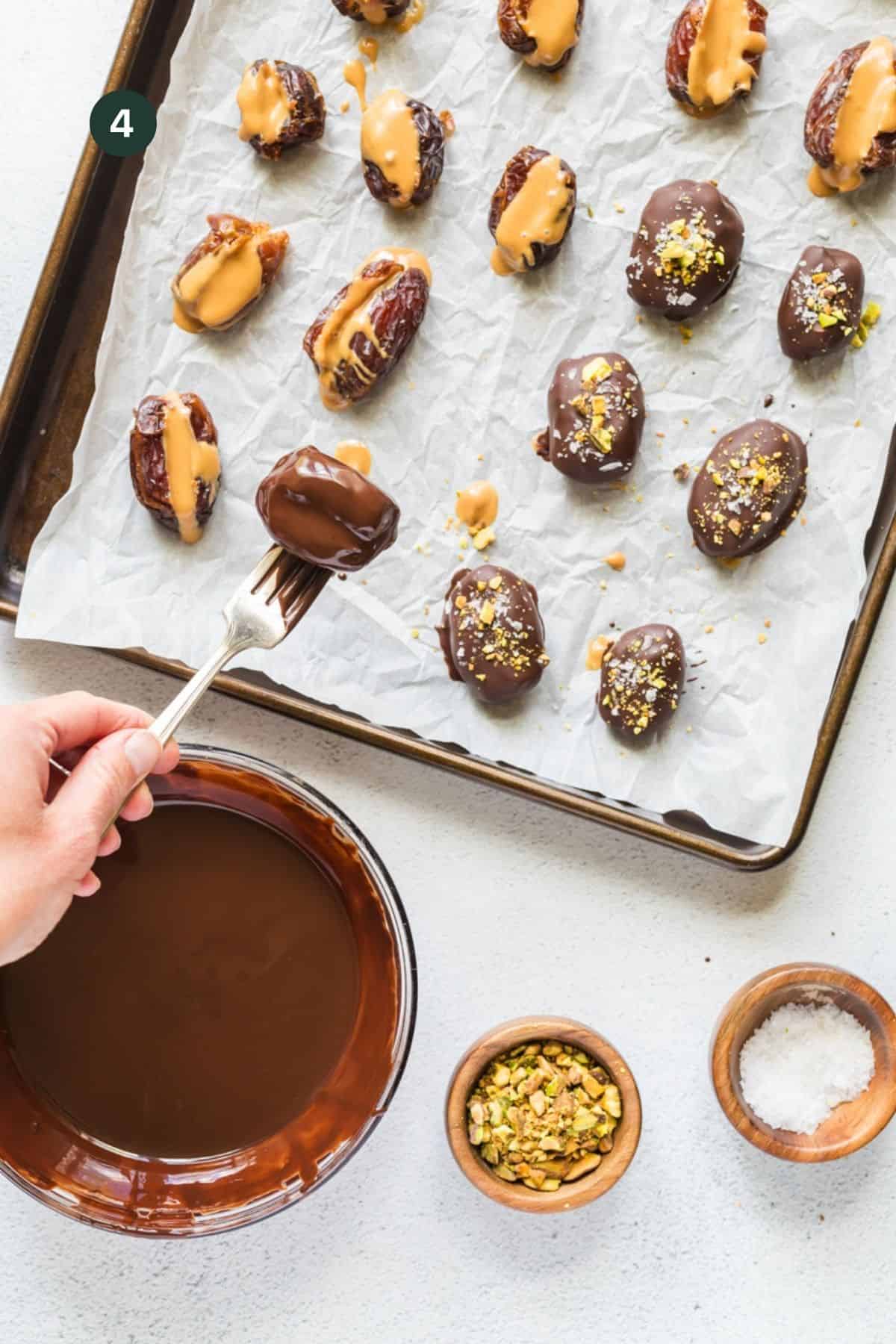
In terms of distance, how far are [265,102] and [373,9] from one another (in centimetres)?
17

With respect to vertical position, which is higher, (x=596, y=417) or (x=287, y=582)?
(x=596, y=417)

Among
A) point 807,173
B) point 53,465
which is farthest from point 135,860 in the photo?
point 807,173

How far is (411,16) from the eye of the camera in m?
1.56

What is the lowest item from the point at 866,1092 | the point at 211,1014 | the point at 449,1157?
the point at 449,1157

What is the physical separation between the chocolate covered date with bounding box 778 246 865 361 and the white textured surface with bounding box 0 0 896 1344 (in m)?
0.47

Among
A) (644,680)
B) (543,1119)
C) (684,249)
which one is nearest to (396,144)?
(684,249)

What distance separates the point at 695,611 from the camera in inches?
61.7

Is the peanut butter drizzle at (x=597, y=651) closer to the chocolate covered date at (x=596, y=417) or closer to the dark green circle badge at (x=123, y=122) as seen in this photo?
the chocolate covered date at (x=596, y=417)

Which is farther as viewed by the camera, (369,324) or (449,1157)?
(449,1157)

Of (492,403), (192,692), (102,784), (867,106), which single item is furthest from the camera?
(492,403)

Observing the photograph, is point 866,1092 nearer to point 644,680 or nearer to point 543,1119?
point 543,1119

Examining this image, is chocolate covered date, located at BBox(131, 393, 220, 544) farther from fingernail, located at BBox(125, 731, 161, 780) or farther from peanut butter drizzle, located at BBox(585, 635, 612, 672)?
peanut butter drizzle, located at BBox(585, 635, 612, 672)

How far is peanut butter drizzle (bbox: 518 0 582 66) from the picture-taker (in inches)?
58.9

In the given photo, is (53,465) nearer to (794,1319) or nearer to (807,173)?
(807,173)
